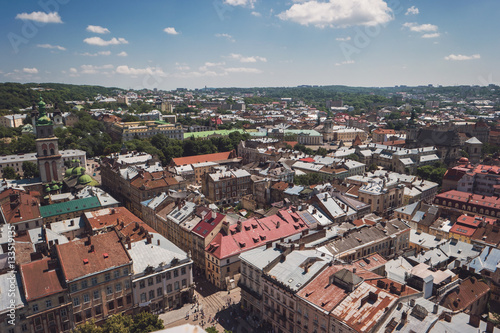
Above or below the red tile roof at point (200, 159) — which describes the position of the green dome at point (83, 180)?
above

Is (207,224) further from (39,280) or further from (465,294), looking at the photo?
(465,294)

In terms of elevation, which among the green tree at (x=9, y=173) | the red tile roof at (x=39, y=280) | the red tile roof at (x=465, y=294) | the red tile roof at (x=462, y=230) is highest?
the red tile roof at (x=39, y=280)

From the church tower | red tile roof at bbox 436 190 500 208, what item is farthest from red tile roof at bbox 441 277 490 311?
the church tower

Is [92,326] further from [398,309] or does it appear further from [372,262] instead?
[372,262]

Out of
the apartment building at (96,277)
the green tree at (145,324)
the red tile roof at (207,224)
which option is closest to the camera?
the green tree at (145,324)

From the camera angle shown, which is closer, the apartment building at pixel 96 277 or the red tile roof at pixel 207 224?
the apartment building at pixel 96 277

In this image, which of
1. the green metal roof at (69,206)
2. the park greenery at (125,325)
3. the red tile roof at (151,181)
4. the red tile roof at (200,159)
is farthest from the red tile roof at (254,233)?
the red tile roof at (200,159)

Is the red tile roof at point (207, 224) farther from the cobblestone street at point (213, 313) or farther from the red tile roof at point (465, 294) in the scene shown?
the red tile roof at point (465, 294)
